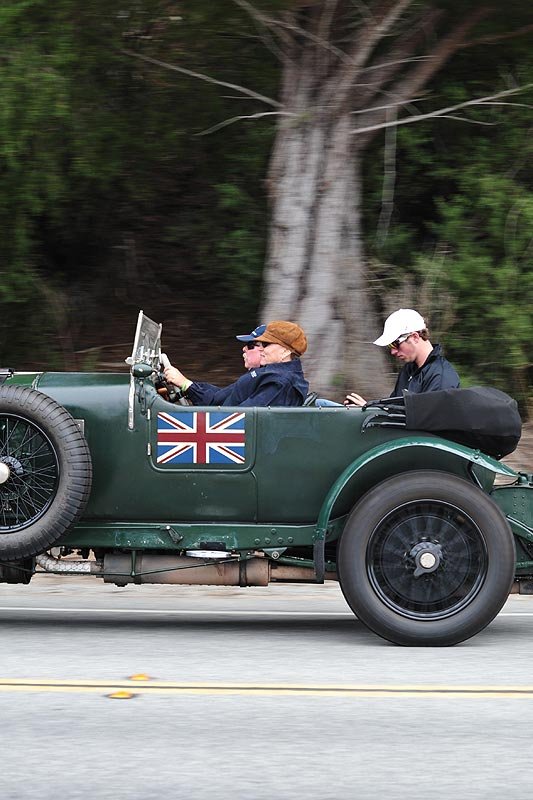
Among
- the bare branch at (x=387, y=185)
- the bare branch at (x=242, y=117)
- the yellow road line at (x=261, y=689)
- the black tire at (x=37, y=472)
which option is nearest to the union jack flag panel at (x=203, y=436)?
the black tire at (x=37, y=472)

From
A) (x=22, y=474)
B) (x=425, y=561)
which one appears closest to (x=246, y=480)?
(x=425, y=561)

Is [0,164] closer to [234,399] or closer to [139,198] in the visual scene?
[139,198]

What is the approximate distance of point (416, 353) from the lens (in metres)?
7.06

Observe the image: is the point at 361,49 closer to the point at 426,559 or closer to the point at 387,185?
the point at 387,185

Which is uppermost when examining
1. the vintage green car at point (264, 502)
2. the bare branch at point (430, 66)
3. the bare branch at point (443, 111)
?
the bare branch at point (430, 66)

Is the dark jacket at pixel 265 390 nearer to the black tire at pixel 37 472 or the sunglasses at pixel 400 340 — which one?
the sunglasses at pixel 400 340

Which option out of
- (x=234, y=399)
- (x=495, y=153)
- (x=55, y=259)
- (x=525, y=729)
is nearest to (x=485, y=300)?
(x=495, y=153)

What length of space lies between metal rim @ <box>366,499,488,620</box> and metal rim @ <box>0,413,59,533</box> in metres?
1.67

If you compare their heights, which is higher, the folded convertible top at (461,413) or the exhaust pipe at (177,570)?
the folded convertible top at (461,413)

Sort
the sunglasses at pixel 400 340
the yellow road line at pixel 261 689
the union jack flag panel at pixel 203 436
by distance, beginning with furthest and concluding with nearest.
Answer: the sunglasses at pixel 400 340, the union jack flag panel at pixel 203 436, the yellow road line at pixel 261 689

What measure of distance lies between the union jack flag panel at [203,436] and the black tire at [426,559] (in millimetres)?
711

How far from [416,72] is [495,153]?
1.54 metres

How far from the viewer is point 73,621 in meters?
7.44

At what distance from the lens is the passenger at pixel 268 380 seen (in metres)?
6.95
